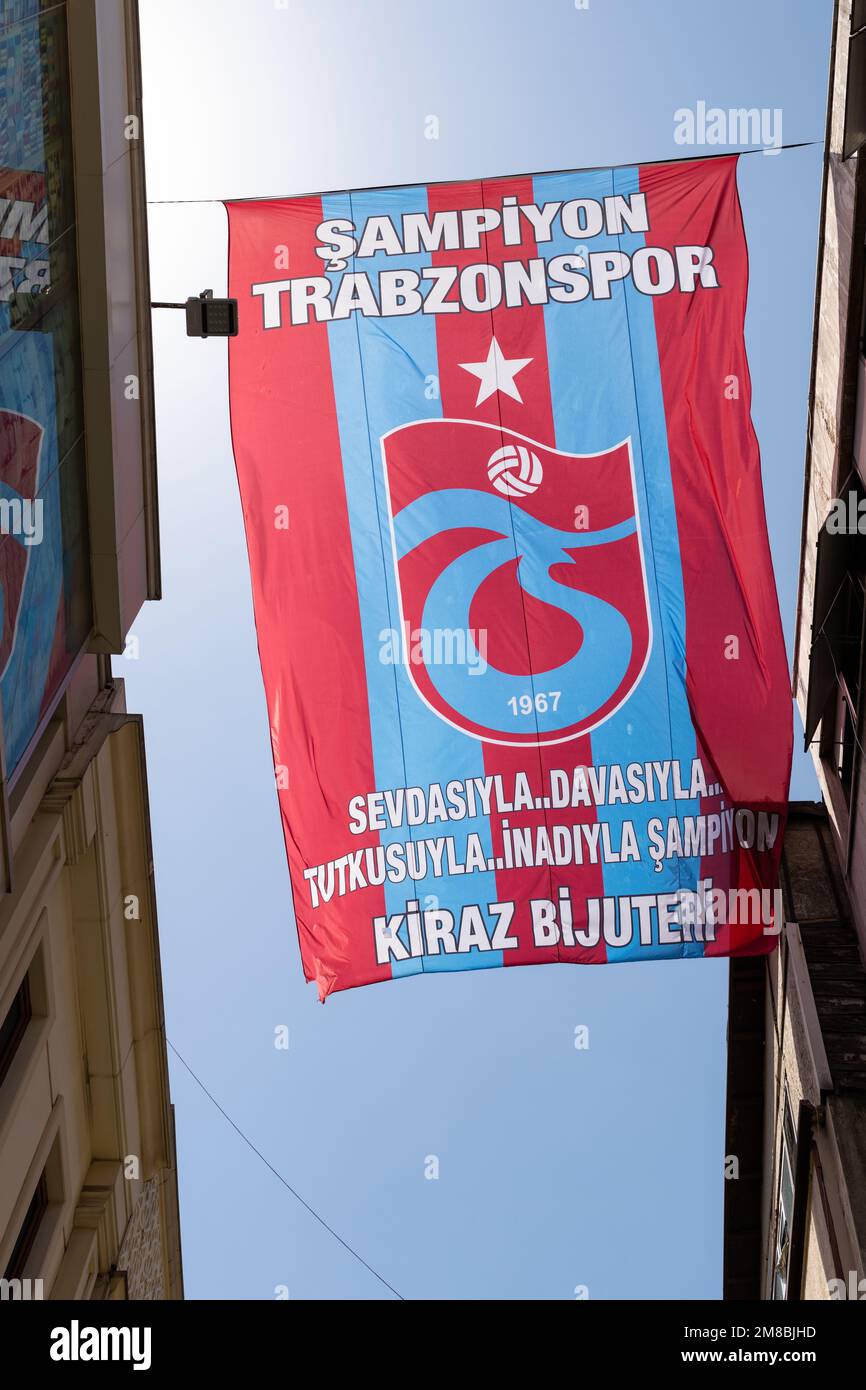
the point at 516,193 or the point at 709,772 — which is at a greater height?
the point at 516,193

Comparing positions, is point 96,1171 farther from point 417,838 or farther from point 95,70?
point 95,70

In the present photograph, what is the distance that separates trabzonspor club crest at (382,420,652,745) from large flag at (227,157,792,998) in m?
0.03

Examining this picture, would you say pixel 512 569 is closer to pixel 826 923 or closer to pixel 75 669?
pixel 75 669

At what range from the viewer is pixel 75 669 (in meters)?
12.5

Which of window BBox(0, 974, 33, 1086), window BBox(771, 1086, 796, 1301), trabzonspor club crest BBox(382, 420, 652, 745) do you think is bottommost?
window BBox(771, 1086, 796, 1301)

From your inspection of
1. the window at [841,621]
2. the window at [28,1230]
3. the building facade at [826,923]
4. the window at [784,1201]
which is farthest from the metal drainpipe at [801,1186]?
the window at [28,1230]

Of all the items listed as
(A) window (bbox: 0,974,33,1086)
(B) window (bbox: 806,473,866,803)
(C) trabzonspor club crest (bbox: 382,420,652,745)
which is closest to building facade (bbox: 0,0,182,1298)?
(A) window (bbox: 0,974,33,1086)

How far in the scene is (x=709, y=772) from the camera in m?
12.3

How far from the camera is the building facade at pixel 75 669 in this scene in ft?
34.2

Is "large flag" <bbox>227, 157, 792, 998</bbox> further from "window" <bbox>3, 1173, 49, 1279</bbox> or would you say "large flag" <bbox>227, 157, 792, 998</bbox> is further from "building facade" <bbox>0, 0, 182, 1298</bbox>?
"window" <bbox>3, 1173, 49, 1279</bbox>

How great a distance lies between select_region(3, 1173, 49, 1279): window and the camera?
11.2 meters

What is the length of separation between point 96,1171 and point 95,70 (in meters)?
10.7

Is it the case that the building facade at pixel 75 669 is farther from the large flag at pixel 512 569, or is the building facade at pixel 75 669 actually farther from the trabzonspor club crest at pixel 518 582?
the trabzonspor club crest at pixel 518 582
